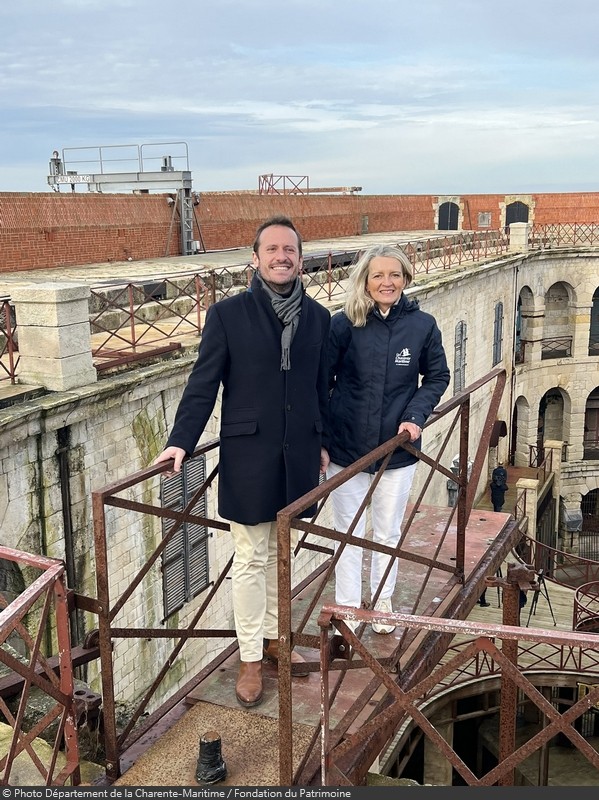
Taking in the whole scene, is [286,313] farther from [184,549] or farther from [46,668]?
[184,549]

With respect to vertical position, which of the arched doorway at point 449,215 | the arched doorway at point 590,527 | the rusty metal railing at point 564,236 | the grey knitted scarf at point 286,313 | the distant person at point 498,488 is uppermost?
the arched doorway at point 449,215

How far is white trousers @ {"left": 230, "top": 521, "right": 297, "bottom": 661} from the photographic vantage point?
13.1ft

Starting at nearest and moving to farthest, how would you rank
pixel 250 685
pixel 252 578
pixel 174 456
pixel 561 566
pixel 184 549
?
pixel 174 456 → pixel 252 578 → pixel 250 685 → pixel 184 549 → pixel 561 566

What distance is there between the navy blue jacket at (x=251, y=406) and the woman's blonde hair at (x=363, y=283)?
0.51 meters

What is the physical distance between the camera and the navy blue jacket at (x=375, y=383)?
4.42 m

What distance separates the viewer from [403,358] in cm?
446

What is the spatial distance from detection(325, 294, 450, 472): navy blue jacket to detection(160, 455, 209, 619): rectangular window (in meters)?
5.17

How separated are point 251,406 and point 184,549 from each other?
648 cm

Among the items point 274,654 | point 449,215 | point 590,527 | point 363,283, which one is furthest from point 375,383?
point 449,215

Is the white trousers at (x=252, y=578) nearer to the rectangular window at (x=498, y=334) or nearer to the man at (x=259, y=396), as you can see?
the man at (x=259, y=396)

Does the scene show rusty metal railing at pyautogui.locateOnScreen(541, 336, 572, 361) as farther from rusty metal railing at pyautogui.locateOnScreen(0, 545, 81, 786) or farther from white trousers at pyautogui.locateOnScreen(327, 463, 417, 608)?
rusty metal railing at pyautogui.locateOnScreen(0, 545, 81, 786)

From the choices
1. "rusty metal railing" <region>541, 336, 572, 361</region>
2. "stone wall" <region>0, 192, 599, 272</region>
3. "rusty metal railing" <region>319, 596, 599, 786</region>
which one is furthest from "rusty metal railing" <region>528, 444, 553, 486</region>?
"rusty metal railing" <region>319, 596, 599, 786</region>

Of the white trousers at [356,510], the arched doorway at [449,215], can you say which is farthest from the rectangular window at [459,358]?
the white trousers at [356,510]

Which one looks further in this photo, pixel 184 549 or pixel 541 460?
pixel 541 460
